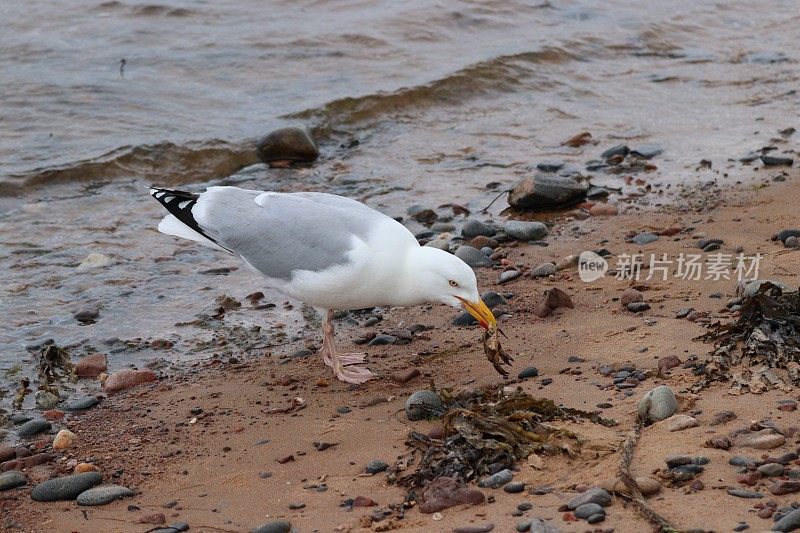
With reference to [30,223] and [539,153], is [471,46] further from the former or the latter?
[30,223]

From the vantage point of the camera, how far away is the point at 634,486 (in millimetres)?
3818

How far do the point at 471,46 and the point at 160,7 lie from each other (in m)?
4.44

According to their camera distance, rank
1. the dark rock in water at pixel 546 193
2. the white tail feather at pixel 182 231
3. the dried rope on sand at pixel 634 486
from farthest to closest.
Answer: the dark rock in water at pixel 546 193
the white tail feather at pixel 182 231
the dried rope on sand at pixel 634 486

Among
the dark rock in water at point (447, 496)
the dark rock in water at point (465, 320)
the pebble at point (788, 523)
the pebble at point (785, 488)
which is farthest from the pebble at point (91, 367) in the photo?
the pebble at point (788, 523)

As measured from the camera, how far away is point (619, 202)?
28.8ft

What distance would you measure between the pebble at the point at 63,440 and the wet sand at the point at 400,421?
0.20ft

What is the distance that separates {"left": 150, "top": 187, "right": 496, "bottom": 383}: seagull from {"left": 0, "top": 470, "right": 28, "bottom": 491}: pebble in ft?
5.93

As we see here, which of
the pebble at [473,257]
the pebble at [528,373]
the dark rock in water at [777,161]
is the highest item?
the pebble at [528,373]

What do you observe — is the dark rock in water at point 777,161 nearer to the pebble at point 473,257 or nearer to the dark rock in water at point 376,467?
the pebble at point 473,257

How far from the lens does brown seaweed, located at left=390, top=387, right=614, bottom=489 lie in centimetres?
430

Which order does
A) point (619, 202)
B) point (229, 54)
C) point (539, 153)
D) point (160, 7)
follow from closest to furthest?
point (619, 202) → point (539, 153) → point (229, 54) → point (160, 7)

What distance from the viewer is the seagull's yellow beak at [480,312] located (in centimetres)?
564

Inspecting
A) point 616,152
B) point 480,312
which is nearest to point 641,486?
point 480,312

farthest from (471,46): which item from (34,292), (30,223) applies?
(34,292)
